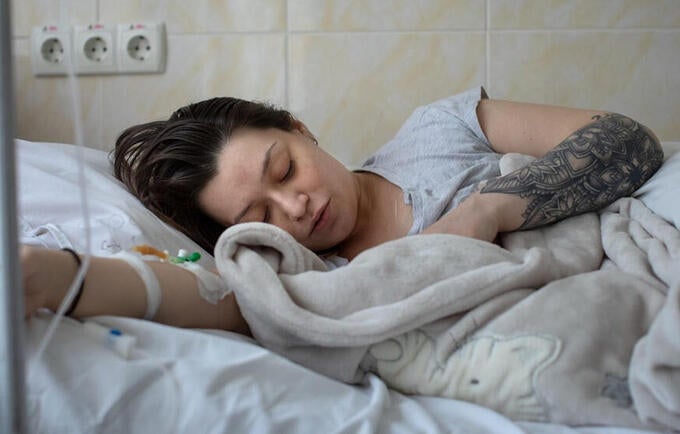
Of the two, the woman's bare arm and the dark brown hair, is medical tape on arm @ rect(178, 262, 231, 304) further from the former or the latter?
→ the dark brown hair

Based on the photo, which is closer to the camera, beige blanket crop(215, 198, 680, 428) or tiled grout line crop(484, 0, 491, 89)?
beige blanket crop(215, 198, 680, 428)

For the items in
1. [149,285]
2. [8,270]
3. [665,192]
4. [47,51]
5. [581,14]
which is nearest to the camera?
[8,270]

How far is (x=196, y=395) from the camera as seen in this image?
605 mm

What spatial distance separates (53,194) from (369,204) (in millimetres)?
481

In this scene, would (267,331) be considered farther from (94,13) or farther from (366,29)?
(94,13)

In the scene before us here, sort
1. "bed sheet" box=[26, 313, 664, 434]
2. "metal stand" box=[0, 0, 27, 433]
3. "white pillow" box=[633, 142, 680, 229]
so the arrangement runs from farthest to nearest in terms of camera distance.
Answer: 1. "white pillow" box=[633, 142, 680, 229]
2. "bed sheet" box=[26, 313, 664, 434]
3. "metal stand" box=[0, 0, 27, 433]

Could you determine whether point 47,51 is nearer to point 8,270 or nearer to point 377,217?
point 377,217

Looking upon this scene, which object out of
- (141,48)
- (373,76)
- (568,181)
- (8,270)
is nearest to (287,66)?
(373,76)

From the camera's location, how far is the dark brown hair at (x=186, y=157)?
113cm

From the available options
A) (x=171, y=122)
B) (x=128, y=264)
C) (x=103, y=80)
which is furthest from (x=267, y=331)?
(x=103, y=80)

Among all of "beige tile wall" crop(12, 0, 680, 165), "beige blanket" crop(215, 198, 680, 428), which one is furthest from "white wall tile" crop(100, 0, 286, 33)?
"beige blanket" crop(215, 198, 680, 428)

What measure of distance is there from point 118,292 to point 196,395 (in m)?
0.15

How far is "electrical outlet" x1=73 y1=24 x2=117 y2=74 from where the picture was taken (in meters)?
1.69

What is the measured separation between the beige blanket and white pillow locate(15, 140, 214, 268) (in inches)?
11.6
